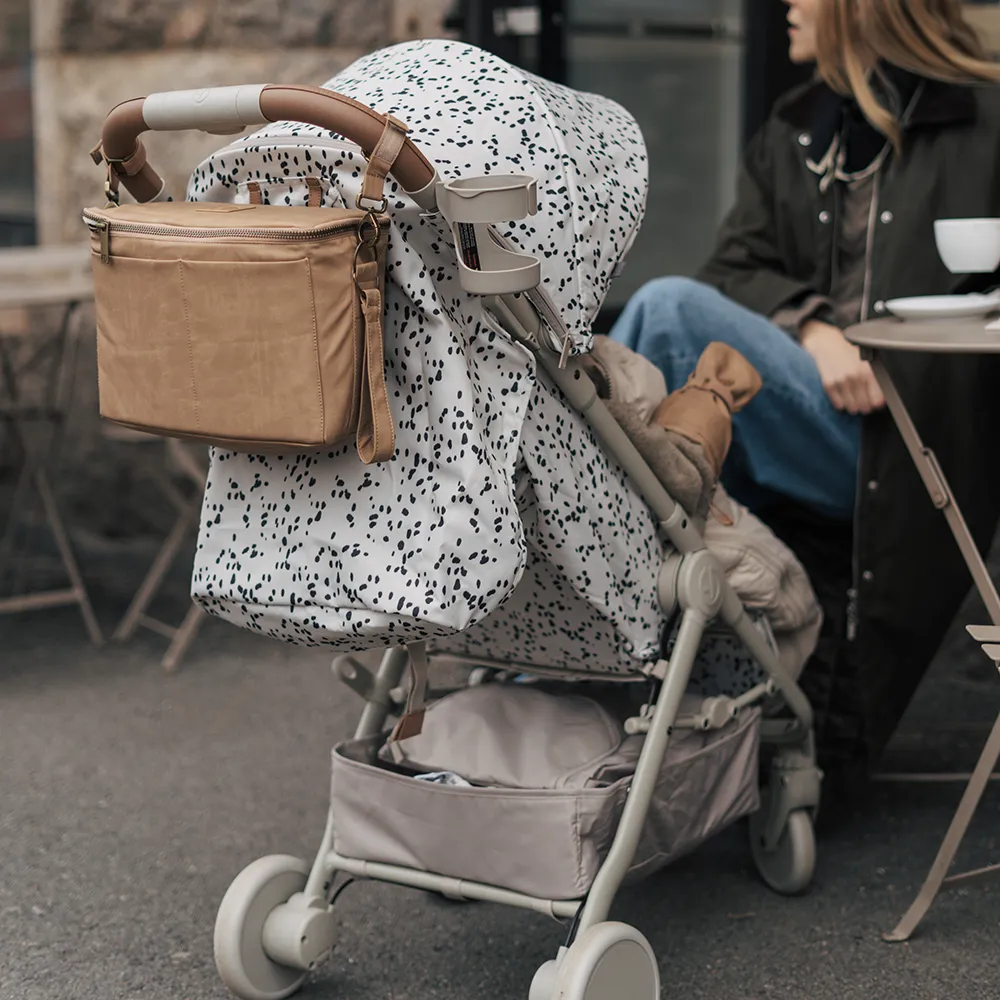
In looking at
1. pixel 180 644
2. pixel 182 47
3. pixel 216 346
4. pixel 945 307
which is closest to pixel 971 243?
pixel 945 307

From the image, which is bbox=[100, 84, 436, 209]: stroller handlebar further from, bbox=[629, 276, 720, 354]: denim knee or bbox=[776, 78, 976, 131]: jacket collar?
bbox=[776, 78, 976, 131]: jacket collar

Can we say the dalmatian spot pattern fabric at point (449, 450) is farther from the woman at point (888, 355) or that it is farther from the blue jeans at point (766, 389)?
→ the woman at point (888, 355)

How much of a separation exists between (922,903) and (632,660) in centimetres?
65

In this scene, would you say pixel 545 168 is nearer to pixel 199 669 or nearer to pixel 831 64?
pixel 831 64

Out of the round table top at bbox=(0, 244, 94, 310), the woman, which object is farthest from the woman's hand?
the round table top at bbox=(0, 244, 94, 310)

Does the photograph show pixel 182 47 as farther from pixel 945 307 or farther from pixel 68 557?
pixel 945 307

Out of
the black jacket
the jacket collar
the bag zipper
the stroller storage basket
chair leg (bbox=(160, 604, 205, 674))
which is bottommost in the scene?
chair leg (bbox=(160, 604, 205, 674))

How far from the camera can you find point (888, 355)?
2.78 meters

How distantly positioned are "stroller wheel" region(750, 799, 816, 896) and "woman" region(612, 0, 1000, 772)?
0.97ft

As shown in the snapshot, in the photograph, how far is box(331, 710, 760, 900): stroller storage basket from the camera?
81.9 inches

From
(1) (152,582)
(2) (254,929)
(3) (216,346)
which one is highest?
(3) (216,346)

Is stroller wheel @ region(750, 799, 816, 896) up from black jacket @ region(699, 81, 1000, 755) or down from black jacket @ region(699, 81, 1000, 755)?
down

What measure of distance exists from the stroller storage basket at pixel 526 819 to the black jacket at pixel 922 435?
0.51 meters

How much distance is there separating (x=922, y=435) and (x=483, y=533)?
1194 millimetres
